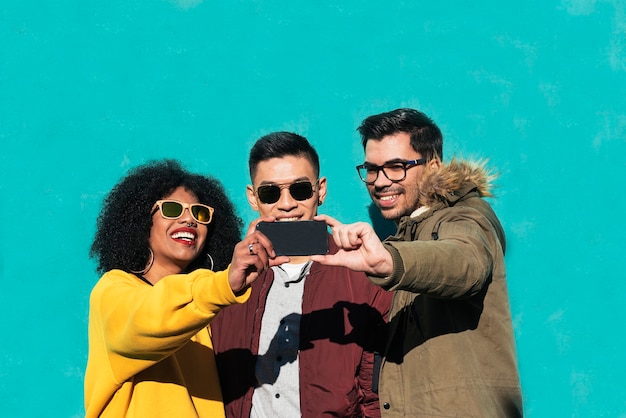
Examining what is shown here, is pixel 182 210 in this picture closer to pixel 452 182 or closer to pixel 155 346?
pixel 155 346

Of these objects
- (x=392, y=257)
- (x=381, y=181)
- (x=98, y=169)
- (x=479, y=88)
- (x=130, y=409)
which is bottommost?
(x=130, y=409)

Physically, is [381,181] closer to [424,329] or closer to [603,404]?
[424,329]

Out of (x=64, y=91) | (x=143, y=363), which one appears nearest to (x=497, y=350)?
(x=143, y=363)

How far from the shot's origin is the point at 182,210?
3.25 meters

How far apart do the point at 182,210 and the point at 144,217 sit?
0.65 feet

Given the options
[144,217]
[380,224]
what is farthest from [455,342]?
[144,217]

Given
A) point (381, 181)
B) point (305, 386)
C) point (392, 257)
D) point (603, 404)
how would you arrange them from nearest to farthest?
point (392, 257) < point (305, 386) < point (381, 181) < point (603, 404)

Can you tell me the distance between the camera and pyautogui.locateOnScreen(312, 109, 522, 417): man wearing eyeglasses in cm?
222

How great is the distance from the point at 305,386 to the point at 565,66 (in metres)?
2.16

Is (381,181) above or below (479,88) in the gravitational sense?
below

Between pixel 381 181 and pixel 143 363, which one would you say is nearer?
pixel 143 363

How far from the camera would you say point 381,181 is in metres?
3.29

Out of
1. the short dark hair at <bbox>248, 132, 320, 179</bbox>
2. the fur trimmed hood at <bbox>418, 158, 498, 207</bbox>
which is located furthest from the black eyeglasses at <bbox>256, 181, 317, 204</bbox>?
the fur trimmed hood at <bbox>418, 158, 498, 207</bbox>

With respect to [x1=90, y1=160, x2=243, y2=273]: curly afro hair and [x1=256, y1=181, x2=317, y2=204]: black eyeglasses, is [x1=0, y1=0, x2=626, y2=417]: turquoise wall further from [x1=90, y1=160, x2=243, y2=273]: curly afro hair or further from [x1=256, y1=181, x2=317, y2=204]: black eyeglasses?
[x1=256, y1=181, x2=317, y2=204]: black eyeglasses
